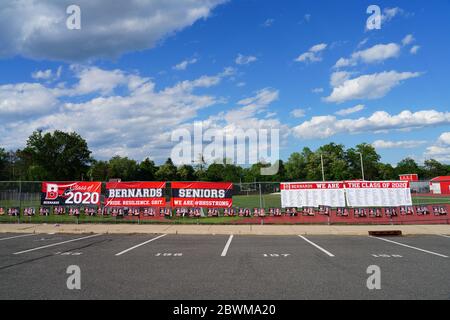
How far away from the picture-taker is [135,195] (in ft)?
61.3

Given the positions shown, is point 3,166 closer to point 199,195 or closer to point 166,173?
point 166,173

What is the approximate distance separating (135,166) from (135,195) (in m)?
107

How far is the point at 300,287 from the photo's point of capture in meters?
6.80

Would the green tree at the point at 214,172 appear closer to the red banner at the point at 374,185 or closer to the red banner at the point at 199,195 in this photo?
the red banner at the point at 199,195

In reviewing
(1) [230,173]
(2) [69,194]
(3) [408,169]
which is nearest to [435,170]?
(3) [408,169]

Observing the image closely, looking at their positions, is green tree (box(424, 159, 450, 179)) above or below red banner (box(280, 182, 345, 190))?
above

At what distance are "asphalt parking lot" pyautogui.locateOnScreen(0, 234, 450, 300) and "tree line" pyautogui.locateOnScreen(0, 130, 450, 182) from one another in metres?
89.4

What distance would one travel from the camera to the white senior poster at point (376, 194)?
60.6ft

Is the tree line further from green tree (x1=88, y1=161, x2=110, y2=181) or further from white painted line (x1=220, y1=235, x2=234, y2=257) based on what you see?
white painted line (x1=220, y1=235, x2=234, y2=257)

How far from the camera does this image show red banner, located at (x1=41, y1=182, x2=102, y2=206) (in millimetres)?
18688

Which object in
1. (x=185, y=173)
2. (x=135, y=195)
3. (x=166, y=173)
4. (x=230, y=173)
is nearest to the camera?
(x=135, y=195)

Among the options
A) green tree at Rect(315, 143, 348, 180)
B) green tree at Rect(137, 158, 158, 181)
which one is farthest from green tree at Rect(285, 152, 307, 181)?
green tree at Rect(137, 158, 158, 181)

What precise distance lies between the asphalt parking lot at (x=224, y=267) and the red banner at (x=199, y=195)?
451 centimetres
